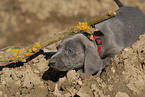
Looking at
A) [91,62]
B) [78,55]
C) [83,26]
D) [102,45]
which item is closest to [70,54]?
[78,55]

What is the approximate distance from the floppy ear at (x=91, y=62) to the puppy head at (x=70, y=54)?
125 millimetres

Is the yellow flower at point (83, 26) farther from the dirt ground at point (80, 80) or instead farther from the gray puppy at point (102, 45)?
the dirt ground at point (80, 80)

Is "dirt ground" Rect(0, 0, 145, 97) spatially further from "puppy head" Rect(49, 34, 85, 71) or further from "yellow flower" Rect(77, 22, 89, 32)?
"yellow flower" Rect(77, 22, 89, 32)

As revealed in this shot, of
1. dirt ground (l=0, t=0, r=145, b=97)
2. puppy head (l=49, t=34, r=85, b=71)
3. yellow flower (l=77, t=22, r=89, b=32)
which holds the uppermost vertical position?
yellow flower (l=77, t=22, r=89, b=32)

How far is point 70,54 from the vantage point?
11.6ft

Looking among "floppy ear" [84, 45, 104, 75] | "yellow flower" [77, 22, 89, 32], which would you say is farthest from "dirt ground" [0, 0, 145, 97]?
"yellow flower" [77, 22, 89, 32]

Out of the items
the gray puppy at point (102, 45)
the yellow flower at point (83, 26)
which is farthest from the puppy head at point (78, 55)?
the yellow flower at point (83, 26)

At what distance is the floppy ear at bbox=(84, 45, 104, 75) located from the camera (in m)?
3.51

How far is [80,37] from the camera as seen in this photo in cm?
365

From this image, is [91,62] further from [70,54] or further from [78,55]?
[70,54]

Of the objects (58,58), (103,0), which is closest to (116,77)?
(58,58)

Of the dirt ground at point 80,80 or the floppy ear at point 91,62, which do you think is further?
the floppy ear at point 91,62

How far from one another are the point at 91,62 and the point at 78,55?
0.29 metres

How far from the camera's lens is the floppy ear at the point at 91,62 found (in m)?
3.51
